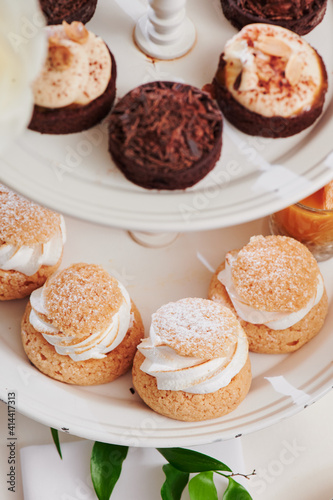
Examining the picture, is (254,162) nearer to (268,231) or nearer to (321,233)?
(321,233)

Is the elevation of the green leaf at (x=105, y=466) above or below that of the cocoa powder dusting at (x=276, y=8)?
below

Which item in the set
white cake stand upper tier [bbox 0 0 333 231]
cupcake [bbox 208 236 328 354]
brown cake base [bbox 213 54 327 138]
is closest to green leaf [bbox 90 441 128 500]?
cupcake [bbox 208 236 328 354]

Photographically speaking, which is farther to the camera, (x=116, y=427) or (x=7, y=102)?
(x=116, y=427)

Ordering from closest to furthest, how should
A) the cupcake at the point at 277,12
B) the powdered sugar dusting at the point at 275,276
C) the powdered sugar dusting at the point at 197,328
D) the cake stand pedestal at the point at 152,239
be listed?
the cupcake at the point at 277,12 < the powdered sugar dusting at the point at 197,328 < the powdered sugar dusting at the point at 275,276 < the cake stand pedestal at the point at 152,239

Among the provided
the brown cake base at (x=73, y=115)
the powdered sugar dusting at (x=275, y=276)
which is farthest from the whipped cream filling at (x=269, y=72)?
the powdered sugar dusting at (x=275, y=276)

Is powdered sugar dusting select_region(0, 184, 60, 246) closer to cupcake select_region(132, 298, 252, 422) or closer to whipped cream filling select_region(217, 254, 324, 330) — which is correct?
cupcake select_region(132, 298, 252, 422)

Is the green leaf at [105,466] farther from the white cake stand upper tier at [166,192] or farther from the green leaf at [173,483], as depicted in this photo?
the white cake stand upper tier at [166,192]

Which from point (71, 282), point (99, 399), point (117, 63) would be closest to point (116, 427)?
point (99, 399)

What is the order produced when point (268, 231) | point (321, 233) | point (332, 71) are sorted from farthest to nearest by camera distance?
1. point (268, 231)
2. point (321, 233)
3. point (332, 71)
